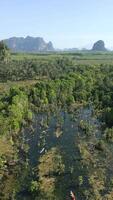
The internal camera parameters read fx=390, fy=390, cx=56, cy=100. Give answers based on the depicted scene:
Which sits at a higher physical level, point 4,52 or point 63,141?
point 4,52

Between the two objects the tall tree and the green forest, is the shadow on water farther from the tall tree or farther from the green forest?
the tall tree

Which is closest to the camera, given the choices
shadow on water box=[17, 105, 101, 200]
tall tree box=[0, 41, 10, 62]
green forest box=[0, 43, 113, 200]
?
green forest box=[0, 43, 113, 200]

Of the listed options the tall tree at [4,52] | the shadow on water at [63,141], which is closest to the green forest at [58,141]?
the shadow on water at [63,141]

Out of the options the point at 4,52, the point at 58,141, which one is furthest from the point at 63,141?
the point at 4,52

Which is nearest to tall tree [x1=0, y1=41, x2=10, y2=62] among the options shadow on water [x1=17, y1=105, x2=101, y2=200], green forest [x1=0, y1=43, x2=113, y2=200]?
Answer: green forest [x1=0, y1=43, x2=113, y2=200]

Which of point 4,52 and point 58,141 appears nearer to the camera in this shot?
point 58,141

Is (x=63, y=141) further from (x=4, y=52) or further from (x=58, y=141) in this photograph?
(x=4, y=52)

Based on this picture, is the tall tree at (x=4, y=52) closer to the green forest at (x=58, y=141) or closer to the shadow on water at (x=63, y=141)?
the green forest at (x=58, y=141)

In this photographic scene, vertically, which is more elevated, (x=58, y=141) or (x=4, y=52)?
(x=4, y=52)
